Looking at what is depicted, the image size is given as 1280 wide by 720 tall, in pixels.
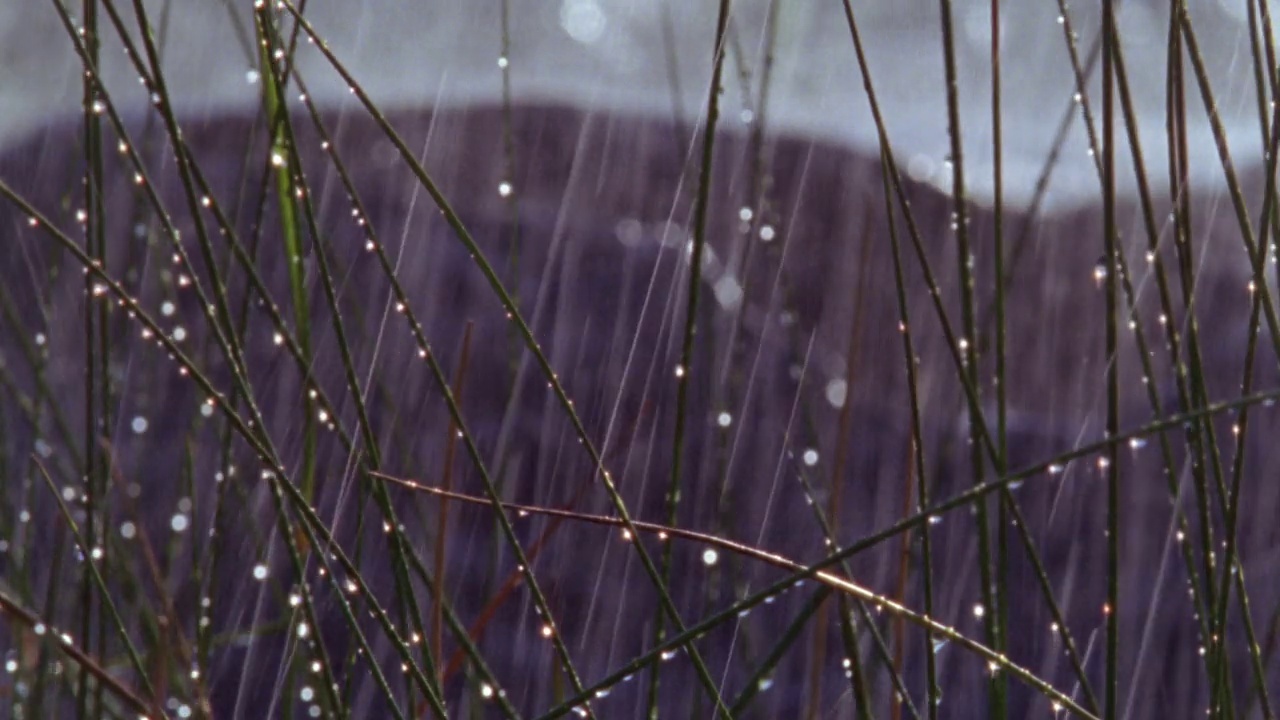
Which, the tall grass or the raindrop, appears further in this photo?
the raindrop

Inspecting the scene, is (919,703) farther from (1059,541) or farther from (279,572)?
(279,572)

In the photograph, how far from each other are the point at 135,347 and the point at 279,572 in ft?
2.78

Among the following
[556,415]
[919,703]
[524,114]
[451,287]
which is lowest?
[919,703]

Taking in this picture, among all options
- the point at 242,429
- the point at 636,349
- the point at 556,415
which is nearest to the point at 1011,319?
the point at 636,349

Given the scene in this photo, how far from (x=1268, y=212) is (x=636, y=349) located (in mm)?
1741

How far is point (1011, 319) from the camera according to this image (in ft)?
8.62

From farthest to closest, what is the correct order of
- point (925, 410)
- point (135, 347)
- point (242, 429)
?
point (135, 347), point (925, 410), point (242, 429)

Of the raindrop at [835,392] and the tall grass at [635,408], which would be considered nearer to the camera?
the tall grass at [635,408]

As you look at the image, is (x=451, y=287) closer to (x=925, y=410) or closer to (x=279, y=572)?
(x=279, y=572)

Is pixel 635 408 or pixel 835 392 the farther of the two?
pixel 835 392

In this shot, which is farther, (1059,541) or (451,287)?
(451,287)

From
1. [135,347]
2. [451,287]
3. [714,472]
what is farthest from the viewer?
Answer: [135,347]

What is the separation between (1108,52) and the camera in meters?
0.72

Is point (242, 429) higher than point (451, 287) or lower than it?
lower
